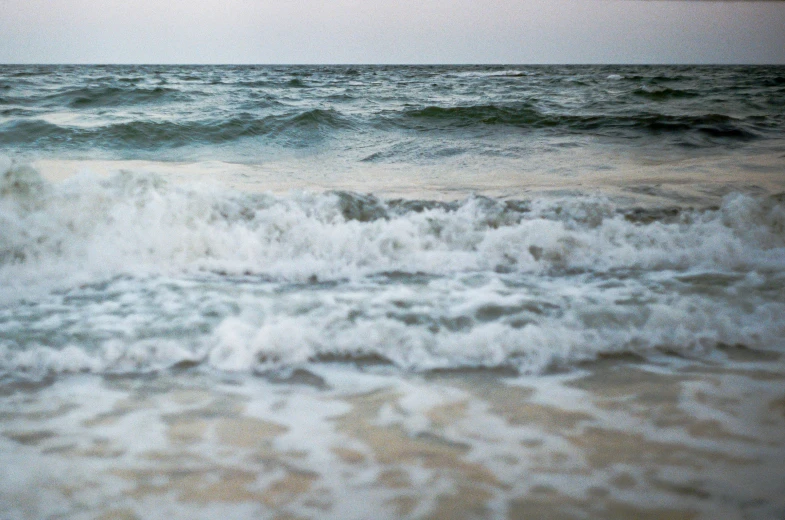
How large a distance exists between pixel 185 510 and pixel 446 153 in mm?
6497

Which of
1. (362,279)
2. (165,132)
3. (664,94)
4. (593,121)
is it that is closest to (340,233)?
(362,279)

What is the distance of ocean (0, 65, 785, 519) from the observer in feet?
5.89

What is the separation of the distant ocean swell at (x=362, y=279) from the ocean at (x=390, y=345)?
0.06ft

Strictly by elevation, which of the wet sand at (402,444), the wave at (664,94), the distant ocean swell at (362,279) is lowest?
the wet sand at (402,444)

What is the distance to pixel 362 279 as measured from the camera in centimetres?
363

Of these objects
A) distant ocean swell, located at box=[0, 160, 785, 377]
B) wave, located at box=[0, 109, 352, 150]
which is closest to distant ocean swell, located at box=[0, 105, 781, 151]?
wave, located at box=[0, 109, 352, 150]

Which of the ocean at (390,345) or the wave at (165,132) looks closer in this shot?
the ocean at (390,345)

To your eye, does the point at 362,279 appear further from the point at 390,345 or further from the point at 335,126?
the point at 335,126

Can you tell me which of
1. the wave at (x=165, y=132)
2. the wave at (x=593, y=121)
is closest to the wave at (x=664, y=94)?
the wave at (x=593, y=121)

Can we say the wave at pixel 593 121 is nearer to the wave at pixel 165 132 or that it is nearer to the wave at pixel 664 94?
the wave at pixel 165 132

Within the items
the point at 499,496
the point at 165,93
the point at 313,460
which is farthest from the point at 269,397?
the point at 165,93

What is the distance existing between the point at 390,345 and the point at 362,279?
0.96 meters

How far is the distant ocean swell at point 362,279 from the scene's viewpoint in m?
2.70

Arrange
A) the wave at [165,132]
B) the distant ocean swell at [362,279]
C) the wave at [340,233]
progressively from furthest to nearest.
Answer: the wave at [165,132] → the wave at [340,233] → the distant ocean swell at [362,279]
